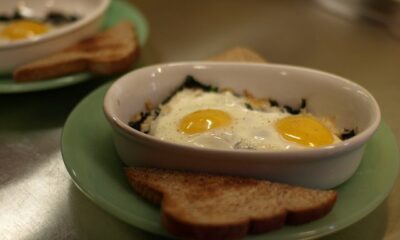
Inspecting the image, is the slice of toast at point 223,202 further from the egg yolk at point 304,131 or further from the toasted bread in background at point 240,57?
the toasted bread in background at point 240,57

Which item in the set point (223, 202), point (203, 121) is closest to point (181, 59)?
point (203, 121)

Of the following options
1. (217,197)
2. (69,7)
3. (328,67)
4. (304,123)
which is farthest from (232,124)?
(69,7)

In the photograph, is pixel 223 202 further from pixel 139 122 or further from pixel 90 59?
pixel 90 59

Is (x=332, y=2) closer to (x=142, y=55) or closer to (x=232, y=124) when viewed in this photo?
(x=142, y=55)

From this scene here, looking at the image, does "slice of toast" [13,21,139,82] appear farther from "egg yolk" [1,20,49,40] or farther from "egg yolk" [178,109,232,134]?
"egg yolk" [178,109,232,134]

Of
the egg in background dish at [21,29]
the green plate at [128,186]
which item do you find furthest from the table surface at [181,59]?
the egg in background dish at [21,29]
